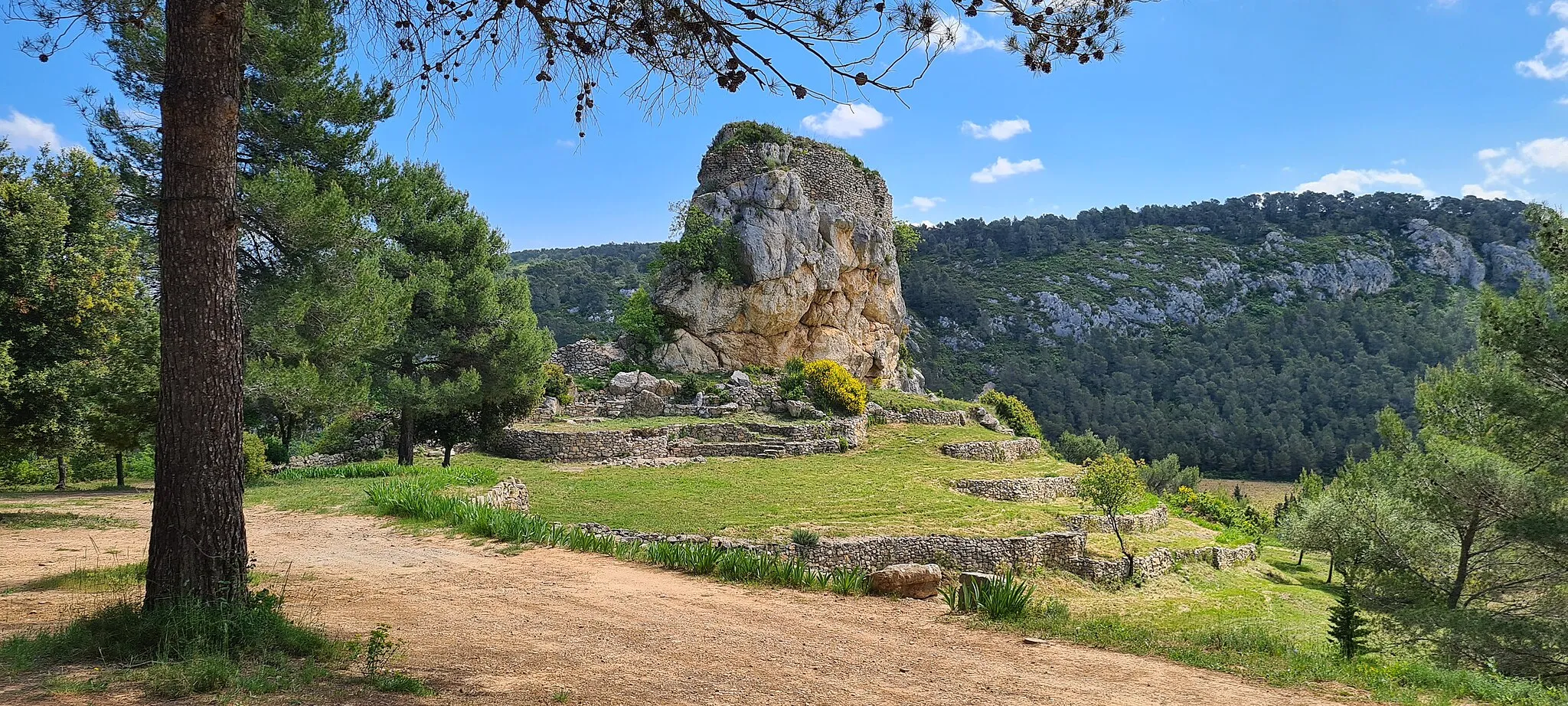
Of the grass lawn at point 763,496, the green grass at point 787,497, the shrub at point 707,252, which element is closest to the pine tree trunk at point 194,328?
the grass lawn at point 763,496

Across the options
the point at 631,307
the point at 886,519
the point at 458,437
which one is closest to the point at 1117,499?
the point at 886,519

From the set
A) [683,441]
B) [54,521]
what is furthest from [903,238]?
[54,521]

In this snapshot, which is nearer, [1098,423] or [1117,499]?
[1117,499]

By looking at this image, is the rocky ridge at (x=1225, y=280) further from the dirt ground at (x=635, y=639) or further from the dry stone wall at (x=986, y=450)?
the dirt ground at (x=635, y=639)

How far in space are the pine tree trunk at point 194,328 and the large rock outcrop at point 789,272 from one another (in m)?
27.1

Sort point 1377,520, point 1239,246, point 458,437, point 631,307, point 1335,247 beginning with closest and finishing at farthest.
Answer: point 1377,520, point 458,437, point 631,307, point 1335,247, point 1239,246

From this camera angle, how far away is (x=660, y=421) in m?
24.5

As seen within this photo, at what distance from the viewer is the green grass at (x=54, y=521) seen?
9000 millimetres

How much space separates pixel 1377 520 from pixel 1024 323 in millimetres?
66311

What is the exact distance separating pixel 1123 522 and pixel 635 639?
16.3 meters

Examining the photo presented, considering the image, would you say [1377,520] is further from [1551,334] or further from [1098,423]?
[1098,423]

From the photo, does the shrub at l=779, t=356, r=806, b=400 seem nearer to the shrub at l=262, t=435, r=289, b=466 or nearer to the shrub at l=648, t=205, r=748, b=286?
the shrub at l=648, t=205, r=748, b=286

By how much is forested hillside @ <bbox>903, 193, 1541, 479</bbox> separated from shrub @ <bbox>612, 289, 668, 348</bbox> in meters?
39.7

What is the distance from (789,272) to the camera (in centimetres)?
Result: 3372
